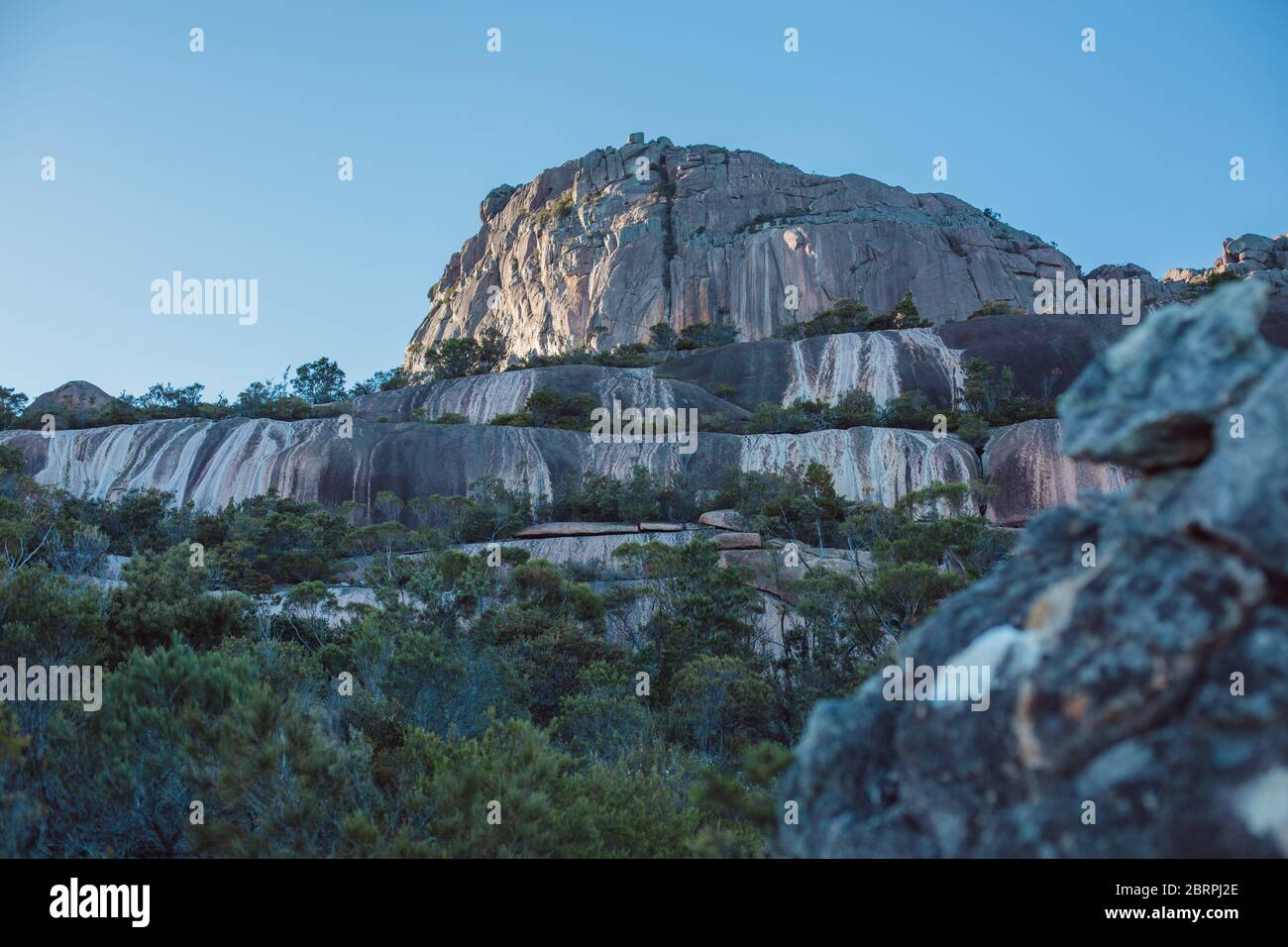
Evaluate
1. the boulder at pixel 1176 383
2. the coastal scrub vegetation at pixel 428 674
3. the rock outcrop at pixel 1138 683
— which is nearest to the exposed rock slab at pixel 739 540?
the coastal scrub vegetation at pixel 428 674

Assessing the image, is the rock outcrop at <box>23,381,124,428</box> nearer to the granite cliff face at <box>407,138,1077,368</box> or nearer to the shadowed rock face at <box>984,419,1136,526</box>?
the granite cliff face at <box>407,138,1077,368</box>

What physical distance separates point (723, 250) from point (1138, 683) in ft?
283

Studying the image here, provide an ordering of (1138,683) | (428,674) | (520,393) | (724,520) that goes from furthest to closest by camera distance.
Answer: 1. (520,393)
2. (724,520)
3. (428,674)
4. (1138,683)

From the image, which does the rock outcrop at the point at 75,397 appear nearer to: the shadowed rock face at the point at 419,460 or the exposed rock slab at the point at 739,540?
the shadowed rock face at the point at 419,460

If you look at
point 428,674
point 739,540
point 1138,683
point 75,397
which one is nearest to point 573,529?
point 739,540

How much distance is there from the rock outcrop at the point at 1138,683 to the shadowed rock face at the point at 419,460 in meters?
33.0

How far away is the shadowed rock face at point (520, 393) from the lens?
45.6 m

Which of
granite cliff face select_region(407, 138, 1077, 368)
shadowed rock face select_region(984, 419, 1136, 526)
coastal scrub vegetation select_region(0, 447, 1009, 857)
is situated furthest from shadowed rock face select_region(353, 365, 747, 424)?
granite cliff face select_region(407, 138, 1077, 368)

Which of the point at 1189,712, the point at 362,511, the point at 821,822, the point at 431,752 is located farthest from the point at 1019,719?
the point at 362,511

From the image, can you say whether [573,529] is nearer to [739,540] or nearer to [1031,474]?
[739,540]

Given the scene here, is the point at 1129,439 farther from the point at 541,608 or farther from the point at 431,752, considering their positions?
the point at 541,608

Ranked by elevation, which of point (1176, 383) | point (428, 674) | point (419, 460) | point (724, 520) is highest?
point (419, 460)

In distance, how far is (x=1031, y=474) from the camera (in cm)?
3431

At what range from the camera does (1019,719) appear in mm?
2873
